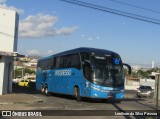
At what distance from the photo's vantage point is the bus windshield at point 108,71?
87.1ft

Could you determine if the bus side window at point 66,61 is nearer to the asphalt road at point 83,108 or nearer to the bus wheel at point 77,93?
the bus wheel at point 77,93

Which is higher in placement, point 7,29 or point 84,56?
point 7,29

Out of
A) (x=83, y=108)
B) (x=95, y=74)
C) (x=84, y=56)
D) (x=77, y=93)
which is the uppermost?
(x=84, y=56)

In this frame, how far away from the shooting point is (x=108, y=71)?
26.7 metres

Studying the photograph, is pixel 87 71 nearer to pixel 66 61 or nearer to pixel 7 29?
pixel 66 61

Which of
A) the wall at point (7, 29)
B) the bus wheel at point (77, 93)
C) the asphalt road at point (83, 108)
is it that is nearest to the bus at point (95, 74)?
the bus wheel at point (77, 93)

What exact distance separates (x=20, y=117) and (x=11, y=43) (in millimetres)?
15994

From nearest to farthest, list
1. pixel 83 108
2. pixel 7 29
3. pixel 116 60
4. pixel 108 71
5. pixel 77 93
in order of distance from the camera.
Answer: pixel 83 108 < pixel 108 71 < pixel 116 60 < pixel 77 93 < pixel 7 29

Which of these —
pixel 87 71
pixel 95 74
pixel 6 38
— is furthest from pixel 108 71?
pixel 6 38

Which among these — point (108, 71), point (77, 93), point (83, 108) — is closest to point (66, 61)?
point (77, 93)

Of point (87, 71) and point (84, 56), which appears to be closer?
point (87, 71)

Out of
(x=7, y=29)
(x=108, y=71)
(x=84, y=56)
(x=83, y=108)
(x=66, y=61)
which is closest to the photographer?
(x=83, y=108)

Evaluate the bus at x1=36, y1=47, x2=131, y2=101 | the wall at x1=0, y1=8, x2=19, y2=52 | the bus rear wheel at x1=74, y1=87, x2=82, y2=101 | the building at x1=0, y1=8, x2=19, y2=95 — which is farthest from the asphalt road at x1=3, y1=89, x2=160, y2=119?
the wall at x1=0, y1=8, x2=19, y2=52

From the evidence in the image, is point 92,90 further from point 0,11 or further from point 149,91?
point 149,91
